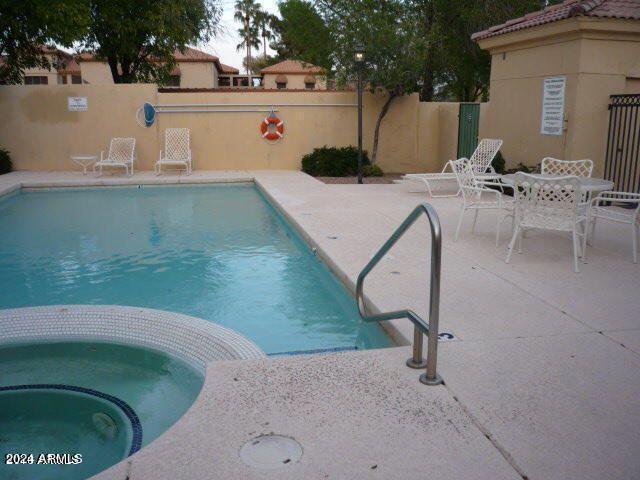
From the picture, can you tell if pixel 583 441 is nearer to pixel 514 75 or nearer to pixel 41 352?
pixel 41 352

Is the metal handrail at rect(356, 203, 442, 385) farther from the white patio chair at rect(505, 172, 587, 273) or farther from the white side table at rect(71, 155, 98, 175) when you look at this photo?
the white side table at rect(71, 155, 98, 175)

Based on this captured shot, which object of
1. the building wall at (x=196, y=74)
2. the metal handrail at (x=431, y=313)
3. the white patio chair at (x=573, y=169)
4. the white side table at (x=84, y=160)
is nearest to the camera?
the metal handrail at (x=431, y=313)

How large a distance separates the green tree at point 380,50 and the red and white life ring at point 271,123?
186 cm

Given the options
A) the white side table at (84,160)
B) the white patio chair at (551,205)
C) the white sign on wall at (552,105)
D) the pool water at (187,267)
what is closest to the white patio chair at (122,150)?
the white side table at (84,160)

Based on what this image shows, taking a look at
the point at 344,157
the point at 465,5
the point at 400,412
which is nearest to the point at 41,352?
the point at 400,412

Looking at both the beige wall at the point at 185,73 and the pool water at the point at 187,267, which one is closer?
the pool water at the point at 187,267

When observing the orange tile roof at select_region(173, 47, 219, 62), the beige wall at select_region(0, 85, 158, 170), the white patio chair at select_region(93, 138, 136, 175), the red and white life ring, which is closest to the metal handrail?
the red and white life ring

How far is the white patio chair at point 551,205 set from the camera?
16.5 ft

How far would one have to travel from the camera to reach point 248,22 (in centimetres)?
4947

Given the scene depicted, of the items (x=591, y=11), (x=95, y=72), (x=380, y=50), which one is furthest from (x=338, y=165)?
(x=95, y=72)

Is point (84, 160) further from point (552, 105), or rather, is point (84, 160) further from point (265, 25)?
point (265, 25)

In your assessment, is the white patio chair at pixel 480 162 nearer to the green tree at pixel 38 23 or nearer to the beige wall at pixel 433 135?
the beige wall at pixel 433 135

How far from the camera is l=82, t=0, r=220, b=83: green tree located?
1548 centimetres

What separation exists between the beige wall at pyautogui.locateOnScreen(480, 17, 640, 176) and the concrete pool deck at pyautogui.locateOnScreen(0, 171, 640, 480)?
4.58 meters
